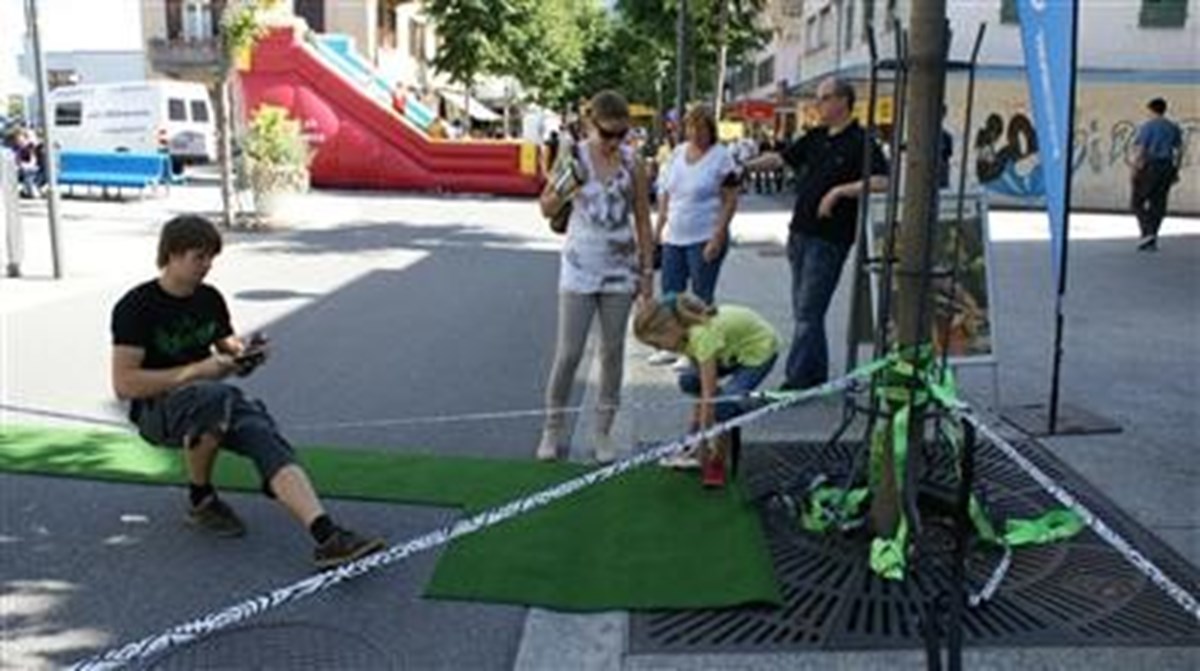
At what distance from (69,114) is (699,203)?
2676 centimetres

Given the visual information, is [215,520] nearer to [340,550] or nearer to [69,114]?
[340,550]

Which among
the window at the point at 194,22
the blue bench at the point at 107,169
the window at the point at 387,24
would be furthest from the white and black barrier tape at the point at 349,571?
the window at the point at 387,24

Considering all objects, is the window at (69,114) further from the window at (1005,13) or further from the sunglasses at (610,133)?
the sunglasses at (610,133)

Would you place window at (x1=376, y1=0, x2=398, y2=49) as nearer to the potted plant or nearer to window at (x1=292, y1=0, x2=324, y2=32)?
window at (x1=292, y1=0, x2=324, y2=32)

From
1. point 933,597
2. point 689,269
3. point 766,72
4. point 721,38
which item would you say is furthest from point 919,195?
point 766,72

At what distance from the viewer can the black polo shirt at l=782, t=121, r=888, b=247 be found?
21.4 ft

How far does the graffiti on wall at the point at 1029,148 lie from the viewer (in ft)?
85.0

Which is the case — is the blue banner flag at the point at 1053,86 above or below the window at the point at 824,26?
below

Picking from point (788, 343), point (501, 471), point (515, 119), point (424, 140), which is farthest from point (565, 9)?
point (501, 471)

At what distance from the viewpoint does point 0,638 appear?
→ 159 inches

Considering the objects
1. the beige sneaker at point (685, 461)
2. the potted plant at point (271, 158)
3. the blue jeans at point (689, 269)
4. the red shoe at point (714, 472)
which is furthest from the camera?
the potted plant at point (271, 158)

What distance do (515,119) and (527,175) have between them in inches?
952

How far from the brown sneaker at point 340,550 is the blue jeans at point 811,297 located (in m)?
3.07

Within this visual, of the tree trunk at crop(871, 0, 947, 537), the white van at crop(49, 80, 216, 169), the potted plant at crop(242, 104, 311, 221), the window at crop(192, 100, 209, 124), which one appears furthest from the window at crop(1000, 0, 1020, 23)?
the tree trunk at crop(871, 0, 947, 537)
